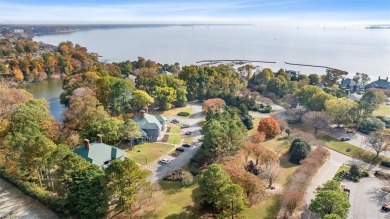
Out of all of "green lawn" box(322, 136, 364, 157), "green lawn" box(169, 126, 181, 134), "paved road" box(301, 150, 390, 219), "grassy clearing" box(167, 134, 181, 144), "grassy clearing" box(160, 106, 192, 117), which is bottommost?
"paved road" box(301, 150, 390, 219)

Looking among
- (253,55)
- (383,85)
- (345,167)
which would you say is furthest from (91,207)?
(253,55)

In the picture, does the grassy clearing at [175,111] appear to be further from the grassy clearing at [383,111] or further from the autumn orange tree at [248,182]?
the grassy clearing at [383,111]

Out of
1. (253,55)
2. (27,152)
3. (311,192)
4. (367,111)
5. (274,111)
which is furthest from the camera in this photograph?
(253,55)

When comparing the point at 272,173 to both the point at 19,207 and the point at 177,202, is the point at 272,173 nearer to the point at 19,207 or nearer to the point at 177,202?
the point at 177,202

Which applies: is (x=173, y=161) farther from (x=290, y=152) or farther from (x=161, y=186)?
(x=290, y=152)

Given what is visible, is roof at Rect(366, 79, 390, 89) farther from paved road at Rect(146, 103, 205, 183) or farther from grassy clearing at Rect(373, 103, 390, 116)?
paved road at Rect(146, 103, 205, 183)

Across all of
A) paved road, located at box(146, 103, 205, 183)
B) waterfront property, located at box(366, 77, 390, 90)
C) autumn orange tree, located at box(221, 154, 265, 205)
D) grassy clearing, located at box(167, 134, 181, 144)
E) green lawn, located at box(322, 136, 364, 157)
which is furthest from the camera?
waterfront property, located at box(366, 77, 390, 90)

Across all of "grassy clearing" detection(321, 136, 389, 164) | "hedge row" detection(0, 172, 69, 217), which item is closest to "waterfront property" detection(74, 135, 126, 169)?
"hedge row" detection(0, 172, 69, 217)
